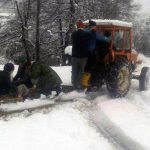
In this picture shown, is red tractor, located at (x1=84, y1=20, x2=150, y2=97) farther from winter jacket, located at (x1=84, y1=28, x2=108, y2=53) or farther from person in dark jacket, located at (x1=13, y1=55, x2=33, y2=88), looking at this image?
person in dark jacket, located at (x1=13, y1=55, x2=33, y2=88)

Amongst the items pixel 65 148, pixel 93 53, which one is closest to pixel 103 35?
pixel 93 53

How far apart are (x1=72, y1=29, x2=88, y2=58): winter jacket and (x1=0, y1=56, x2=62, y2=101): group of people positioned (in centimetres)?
106

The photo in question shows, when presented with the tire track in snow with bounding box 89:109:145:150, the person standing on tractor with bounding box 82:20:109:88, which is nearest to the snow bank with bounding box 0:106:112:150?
the tire track in snow with bounding box 89:109:145:150

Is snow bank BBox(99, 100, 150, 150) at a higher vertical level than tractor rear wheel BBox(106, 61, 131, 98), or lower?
lower

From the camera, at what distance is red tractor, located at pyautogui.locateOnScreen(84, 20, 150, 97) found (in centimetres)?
1193

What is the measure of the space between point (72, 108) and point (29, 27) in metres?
25.5

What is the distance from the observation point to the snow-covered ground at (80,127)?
775 centimetres

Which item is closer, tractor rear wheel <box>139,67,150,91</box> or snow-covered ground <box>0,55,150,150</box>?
snow-covered ground <box>0,55,150,150</box>

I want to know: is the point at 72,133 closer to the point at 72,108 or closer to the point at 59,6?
the point at 72,108

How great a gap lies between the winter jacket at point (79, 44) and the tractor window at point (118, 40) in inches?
48.5

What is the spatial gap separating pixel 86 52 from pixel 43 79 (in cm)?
147

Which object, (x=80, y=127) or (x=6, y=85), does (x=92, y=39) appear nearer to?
(x=6, y=85)

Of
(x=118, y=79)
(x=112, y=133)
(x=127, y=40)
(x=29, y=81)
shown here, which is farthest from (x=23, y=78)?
(x=127, y=40)

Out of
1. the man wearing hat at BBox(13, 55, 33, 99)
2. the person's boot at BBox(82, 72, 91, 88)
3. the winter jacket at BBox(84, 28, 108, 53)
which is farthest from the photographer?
the person's boot at BBox(82, 72, 91, 88)
